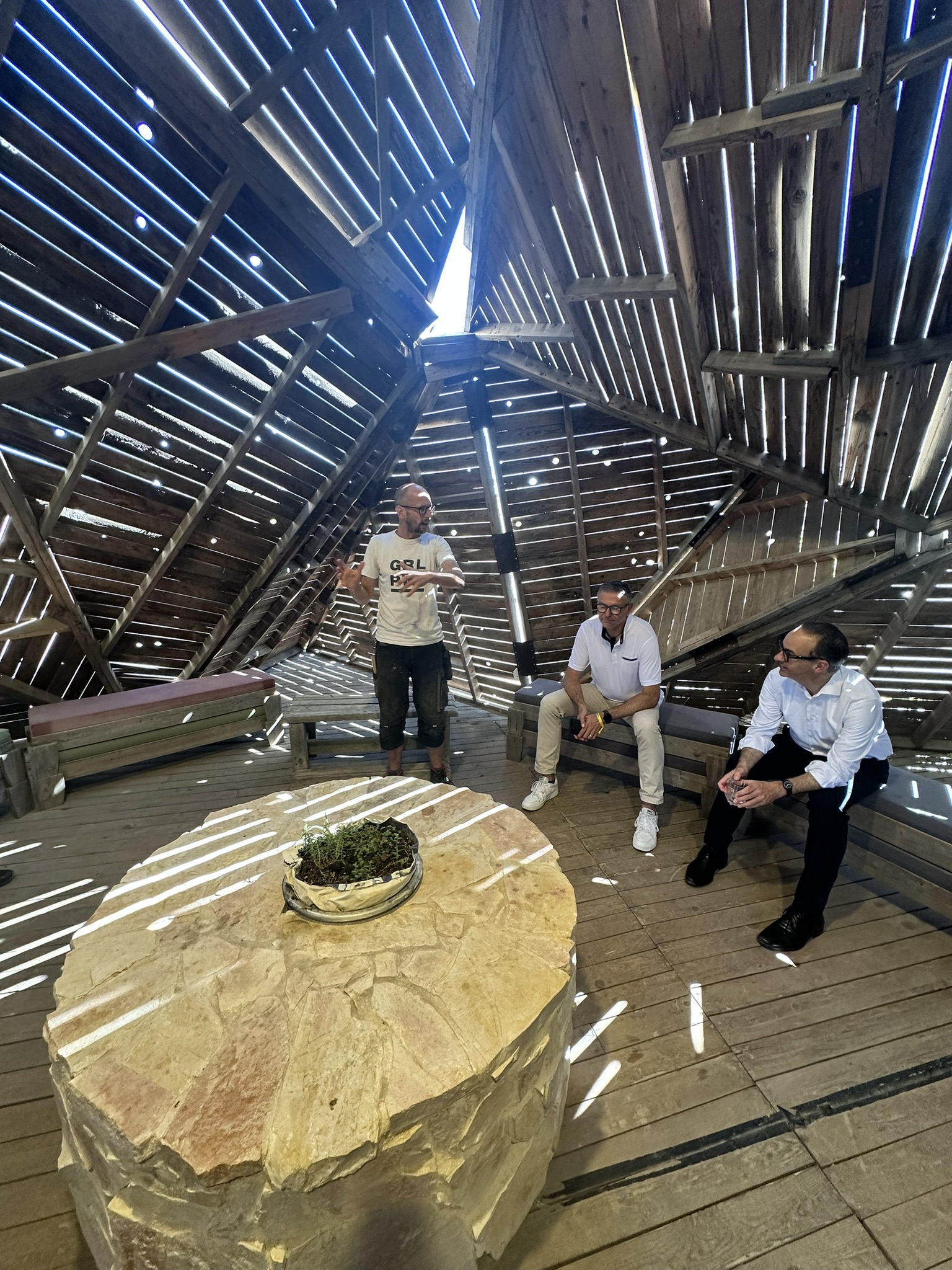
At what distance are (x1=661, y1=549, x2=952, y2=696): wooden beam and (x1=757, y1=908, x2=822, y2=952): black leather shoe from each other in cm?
349

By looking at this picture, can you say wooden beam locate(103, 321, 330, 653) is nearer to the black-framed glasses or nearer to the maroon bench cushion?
the maroon bench cushion

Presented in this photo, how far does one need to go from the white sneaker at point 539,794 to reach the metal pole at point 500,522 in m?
3.29

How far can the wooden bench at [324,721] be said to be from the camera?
3896 mm

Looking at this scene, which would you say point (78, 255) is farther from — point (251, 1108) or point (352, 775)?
point (251, 1108)

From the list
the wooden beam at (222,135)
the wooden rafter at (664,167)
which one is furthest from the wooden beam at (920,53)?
the wooden beam at (222,135)

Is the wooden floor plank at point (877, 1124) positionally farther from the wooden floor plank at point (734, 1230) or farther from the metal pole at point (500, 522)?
the metal pole at point (500, 522)

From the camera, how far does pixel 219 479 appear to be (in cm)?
433

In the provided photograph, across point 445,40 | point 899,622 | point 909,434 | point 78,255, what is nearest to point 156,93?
point 78,255

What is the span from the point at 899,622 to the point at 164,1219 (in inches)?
268

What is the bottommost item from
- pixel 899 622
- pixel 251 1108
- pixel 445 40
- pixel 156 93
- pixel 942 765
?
pixel 942 765

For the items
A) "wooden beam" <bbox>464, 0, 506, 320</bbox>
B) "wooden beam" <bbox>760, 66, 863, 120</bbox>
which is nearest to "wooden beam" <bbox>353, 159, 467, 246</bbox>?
"wooden beam" <bbox>464, 0, 506, 320</bbox>

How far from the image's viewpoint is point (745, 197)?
2.39 m

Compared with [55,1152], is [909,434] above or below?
above

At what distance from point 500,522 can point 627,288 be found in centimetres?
307
